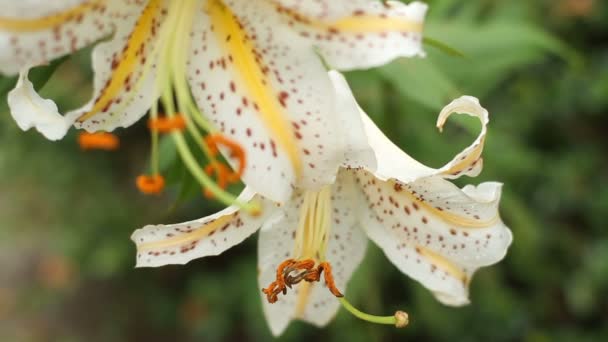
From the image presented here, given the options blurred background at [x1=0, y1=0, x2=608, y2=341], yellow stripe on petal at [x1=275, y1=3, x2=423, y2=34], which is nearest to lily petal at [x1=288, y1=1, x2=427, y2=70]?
yellow stripe on petal at [x1=275, y1=3, x2=423, y2=34]

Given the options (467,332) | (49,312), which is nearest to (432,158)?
(467,332)

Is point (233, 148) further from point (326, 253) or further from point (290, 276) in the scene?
point (326, 253)

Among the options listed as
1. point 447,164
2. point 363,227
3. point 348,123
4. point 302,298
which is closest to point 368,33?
point 348,123

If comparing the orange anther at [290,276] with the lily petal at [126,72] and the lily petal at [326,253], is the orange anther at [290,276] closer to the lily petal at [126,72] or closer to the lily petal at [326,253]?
the lily petal at [326,253]

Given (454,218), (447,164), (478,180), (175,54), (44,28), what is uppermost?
(44,28)

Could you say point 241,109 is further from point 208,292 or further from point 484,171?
point 208,292

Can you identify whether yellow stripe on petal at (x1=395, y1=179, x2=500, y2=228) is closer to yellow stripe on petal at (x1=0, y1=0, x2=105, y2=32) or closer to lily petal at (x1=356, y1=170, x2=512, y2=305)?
lily petal at (x1=356, y1=170, x2=512, y2=305)

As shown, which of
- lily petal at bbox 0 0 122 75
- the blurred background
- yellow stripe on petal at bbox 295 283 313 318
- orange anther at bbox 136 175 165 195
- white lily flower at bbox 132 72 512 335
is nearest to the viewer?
lily petal at bbox 0 0 122 75
